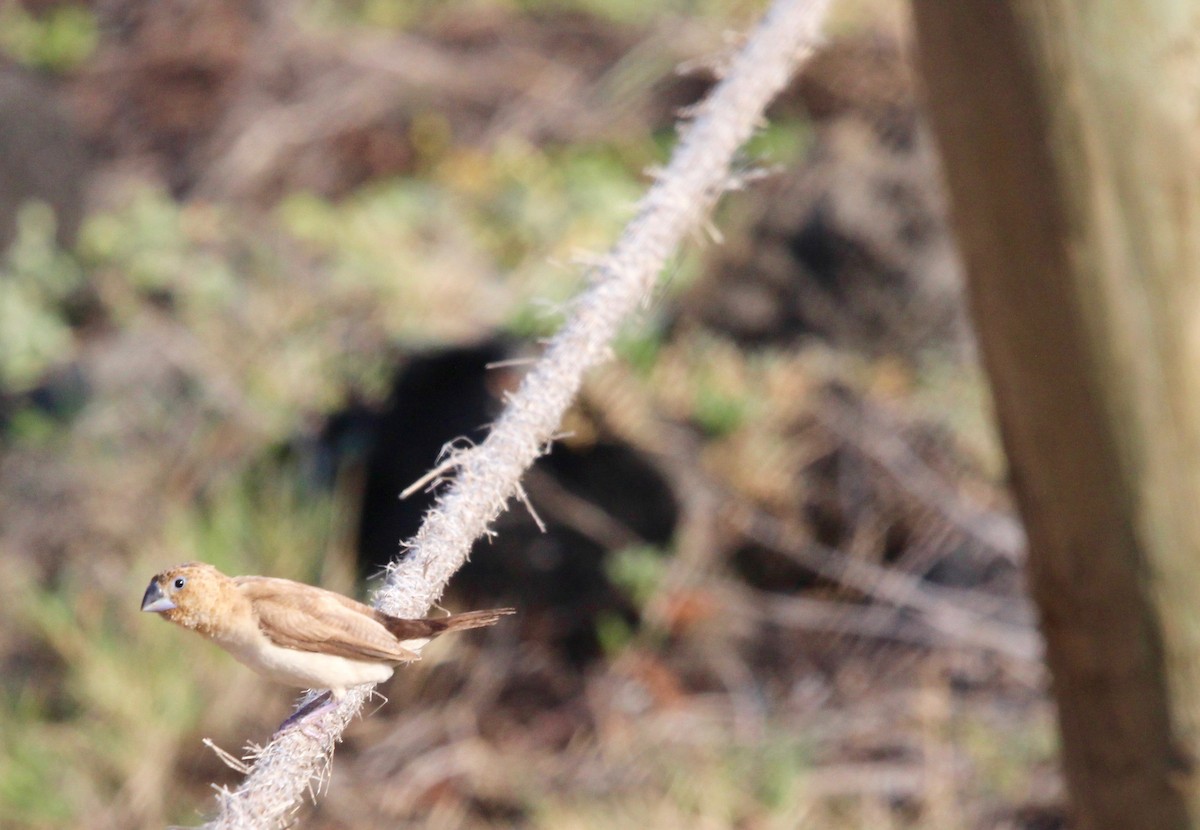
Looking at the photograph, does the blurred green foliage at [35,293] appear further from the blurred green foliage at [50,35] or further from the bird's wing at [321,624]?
the bird's wing at [321,624]

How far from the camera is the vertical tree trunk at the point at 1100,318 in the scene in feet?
6.04

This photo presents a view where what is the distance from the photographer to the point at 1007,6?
1.84 metres

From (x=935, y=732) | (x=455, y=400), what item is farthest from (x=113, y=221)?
(x=935, y=732)

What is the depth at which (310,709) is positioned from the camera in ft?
6.01

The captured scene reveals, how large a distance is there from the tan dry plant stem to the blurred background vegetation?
232 millimetres

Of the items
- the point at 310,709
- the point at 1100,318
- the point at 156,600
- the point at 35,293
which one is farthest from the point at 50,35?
the point at 1100,318

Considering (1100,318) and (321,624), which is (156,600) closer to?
(321,624)

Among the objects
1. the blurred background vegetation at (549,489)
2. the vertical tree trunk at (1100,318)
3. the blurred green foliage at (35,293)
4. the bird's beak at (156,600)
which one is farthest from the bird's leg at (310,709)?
the blurred green foliage at (35,293)

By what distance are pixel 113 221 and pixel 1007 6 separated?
639 cm

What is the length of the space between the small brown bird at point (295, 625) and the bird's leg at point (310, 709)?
0.08 feet

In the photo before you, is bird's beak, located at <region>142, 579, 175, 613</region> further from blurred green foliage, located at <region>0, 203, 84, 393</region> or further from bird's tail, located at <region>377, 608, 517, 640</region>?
blurred green foliage, located at <region>0, 203, 84, 393</region>

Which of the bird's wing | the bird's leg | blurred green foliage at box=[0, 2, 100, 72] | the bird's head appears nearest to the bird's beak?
the bird's head

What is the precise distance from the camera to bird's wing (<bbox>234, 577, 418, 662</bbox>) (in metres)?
1.77

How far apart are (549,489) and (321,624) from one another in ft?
9.47
